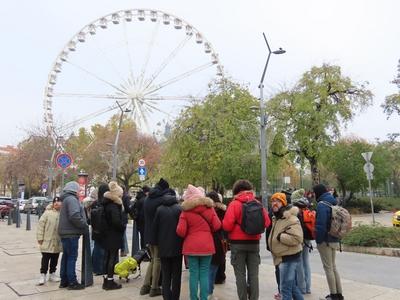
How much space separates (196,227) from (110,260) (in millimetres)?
2182

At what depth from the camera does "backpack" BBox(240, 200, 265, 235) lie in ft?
19.2

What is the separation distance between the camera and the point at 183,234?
235 inches

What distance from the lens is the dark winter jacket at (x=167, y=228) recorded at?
616cm

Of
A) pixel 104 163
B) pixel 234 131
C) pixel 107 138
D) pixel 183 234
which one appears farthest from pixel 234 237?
pixel 107 138

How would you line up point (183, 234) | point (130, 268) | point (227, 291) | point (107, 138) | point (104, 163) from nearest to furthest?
point (183, 234) < point (227, 291) < point (130, 268) < point (104, 163) < point (107, 138)

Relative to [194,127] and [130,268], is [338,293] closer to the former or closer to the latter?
[130,268]

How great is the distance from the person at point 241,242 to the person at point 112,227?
7.24 ft

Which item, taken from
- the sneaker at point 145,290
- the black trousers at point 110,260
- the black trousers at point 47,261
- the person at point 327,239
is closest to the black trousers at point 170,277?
the sneaker at point 145,290

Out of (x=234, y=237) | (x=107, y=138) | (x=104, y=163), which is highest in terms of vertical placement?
(x=107, y=138)

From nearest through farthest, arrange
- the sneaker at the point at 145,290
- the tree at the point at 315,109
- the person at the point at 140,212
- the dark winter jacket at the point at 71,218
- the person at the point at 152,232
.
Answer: the person at the point at 152,232, the sneaker at the point at 145,290, the dark winter jacket at the point at 71,218, the person at the point at 140,212, the tree at the point at 315,109

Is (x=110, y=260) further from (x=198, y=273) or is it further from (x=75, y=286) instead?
(x=198, y=273)

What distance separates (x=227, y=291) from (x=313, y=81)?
29458mm

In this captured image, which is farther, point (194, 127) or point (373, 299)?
point (194, 127)

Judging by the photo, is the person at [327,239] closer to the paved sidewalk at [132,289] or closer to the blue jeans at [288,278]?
the paved sidewalk at [132,289]
